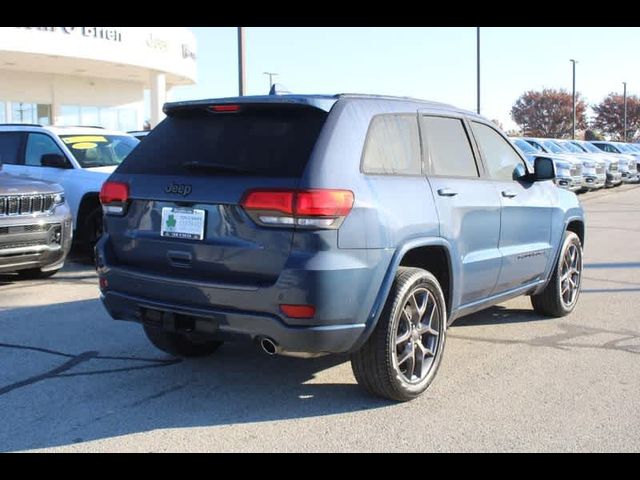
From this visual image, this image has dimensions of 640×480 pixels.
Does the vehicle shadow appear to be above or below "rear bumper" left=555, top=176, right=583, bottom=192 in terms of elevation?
below

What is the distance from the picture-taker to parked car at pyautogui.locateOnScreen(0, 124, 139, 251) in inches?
378

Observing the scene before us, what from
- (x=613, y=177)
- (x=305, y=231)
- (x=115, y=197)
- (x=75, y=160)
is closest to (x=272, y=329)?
(x=305, y=231)

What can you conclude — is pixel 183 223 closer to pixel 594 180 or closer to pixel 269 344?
pixel 269 344

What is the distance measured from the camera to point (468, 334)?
609 cm

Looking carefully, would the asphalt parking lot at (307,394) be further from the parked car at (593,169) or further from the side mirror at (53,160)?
the parked car at (593,169)

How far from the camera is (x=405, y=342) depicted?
4496 mm

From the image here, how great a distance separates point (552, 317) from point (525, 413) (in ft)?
8.65

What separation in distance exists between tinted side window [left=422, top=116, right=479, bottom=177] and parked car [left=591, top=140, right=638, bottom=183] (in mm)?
23472

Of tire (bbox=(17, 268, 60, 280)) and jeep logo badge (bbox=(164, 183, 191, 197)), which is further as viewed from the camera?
tire (bbox=(17, 268, 60, 280))

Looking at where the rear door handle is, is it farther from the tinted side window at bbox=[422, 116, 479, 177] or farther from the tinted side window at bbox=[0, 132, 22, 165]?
the tinted side window at bbox=[0, 132, 22, 165]

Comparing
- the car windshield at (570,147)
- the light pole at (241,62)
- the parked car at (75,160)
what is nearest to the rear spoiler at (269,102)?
the parked car at (75,160)

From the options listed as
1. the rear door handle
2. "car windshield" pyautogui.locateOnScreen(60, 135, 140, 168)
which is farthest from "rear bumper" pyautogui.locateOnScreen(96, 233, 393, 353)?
"car windshield" pyautogui.locateOnScreen(60, 135, 140, 168)

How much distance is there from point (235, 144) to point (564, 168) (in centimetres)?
1739

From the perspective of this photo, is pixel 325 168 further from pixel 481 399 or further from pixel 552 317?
pixel 552 317
